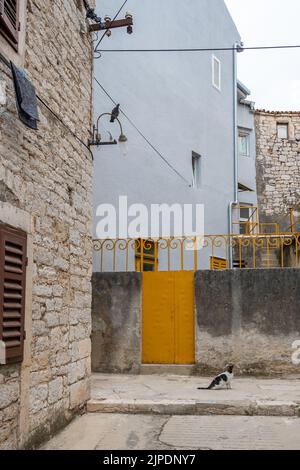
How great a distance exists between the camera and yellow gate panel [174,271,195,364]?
352 inches

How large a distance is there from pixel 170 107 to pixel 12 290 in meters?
10.1

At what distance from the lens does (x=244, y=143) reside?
19.6 metres

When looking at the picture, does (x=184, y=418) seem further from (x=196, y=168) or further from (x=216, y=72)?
(x=216, y=72)

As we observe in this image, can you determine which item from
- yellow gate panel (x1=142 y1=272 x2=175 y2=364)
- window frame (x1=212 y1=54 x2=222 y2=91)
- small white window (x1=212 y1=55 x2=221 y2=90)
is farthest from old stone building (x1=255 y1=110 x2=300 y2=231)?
yellow gate panel (x1=142 y1=272 x2=175 y2=364)

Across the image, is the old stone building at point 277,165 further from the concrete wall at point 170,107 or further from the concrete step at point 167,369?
the concrete step at point 167,369

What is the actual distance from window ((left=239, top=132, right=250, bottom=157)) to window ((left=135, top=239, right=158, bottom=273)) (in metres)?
9.17

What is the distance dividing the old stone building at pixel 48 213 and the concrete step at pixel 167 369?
247cm

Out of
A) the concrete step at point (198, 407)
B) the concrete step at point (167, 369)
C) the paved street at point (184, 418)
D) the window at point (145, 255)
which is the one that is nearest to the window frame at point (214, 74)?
the window at point (145, 255)

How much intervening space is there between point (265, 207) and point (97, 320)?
12.5 m

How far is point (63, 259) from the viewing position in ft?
19.2

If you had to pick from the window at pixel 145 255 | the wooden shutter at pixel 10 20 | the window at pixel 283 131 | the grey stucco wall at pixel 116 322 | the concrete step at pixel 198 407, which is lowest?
the concrete step at pixel 198 407

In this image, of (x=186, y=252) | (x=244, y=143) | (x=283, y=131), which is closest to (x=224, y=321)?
(x=186, y=252)

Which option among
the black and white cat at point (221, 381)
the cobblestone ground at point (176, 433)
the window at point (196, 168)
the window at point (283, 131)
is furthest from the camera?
the window at point (283, 131)

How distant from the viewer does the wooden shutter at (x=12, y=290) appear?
14.1 feet
